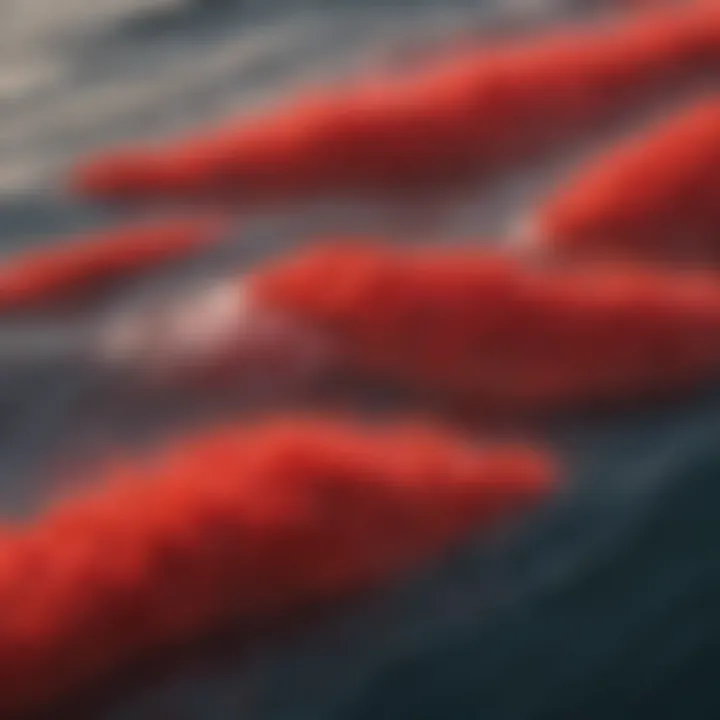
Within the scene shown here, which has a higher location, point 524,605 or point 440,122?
point 440,122

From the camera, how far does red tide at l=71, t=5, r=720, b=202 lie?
150 cm

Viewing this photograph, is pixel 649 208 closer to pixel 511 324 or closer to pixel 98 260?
pixel 511 324

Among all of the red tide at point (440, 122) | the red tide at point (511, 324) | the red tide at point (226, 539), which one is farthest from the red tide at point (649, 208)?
the red tide at point (226, 539)

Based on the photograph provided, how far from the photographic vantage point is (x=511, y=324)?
116 cm

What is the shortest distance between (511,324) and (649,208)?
0.21 metres

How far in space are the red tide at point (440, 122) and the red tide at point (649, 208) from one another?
5.9 inches

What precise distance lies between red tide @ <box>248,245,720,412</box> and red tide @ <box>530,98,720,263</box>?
46mm

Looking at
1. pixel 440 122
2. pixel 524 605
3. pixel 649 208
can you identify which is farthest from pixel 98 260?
pixel 524 605

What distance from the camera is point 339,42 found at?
6.39 ft

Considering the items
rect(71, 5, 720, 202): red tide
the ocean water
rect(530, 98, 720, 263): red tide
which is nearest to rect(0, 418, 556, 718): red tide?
the ocean water

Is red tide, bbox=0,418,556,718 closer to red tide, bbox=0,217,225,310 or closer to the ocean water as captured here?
the ocean water

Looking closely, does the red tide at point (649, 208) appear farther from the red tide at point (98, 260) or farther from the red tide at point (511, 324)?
the red tide at point (98, 260)

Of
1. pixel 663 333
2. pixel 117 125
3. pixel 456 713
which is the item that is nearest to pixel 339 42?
pixel 117 125

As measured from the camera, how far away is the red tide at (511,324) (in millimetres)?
1119
